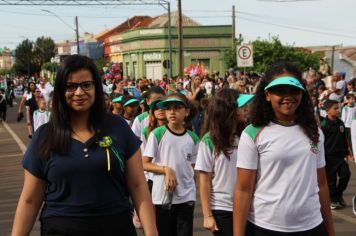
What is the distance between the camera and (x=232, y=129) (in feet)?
13.8

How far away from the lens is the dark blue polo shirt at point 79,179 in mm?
2771

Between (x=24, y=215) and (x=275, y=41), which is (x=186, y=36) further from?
(x=24, y=215)

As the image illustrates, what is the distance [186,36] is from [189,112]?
49.7 meters

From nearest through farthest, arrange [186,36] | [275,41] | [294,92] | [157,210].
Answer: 1. [294,92]
2. [157,210]
3. [275,41]
4. [186,36]

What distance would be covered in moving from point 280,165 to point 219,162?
3.38 ft

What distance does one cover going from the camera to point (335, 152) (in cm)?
792

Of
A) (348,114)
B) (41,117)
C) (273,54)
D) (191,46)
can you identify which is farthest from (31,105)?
(191,46)

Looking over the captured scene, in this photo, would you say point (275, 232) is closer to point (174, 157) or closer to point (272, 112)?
point (272, 112)

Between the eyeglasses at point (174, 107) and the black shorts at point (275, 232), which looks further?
the eyeglasses at point (174, 107)

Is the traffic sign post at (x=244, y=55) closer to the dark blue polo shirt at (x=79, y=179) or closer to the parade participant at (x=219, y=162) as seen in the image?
the parade participant at (x=219, y=162)

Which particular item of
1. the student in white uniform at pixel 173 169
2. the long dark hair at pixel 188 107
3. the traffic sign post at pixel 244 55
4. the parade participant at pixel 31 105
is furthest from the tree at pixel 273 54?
the student in white uniform at pixel 173 169

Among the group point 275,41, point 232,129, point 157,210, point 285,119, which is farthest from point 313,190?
point 275,41

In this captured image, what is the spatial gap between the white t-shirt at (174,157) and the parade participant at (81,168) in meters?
1.85

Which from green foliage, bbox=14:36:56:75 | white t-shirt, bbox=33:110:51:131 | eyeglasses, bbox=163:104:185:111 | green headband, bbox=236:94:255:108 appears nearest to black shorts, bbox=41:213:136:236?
green headband, bbox=236:94:255:108
